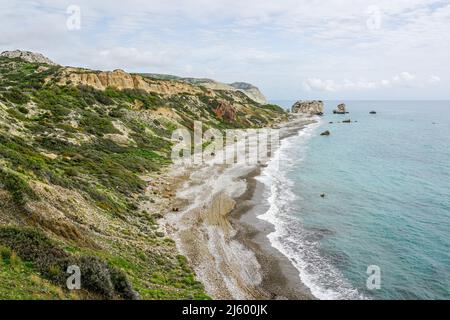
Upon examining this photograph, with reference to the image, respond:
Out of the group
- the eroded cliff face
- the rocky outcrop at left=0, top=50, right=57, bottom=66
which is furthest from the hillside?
the rocky outcrop at left=0, top=50, right=57, bottom=66

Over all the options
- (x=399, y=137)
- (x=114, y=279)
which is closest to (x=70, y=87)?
(x=114, y=279)

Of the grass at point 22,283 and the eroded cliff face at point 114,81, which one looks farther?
the eroded cliff face at point 114,81


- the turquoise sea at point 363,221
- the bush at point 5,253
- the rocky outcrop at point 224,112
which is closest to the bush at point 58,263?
the bush at point 5,253

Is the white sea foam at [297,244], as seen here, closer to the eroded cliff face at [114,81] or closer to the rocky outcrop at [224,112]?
the eroded cliff face at [114,81]

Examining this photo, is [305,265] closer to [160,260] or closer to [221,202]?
[160,260]

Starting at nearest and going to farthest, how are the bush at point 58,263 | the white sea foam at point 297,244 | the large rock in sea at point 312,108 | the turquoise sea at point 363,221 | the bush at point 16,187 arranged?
1. the bush at point 58,263
2. the bush at point 16,187
3. the white sea foam at point 297,244
4. the turquoise sea at point 363,221
5. the large rock in sea at point 312,108

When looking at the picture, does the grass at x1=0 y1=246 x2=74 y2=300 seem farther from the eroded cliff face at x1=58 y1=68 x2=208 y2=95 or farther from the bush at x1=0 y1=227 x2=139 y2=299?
the eroded cliff face at x1=58 y1=68 x2=208 y2=95

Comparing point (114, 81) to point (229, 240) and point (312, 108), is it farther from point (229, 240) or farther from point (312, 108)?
point (312, 108)

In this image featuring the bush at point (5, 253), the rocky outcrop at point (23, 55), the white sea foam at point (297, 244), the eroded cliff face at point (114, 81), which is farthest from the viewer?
the rocky outcrop at point (23, 55)

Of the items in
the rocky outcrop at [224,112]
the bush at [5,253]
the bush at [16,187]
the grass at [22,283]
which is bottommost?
the grass at [22,283]
